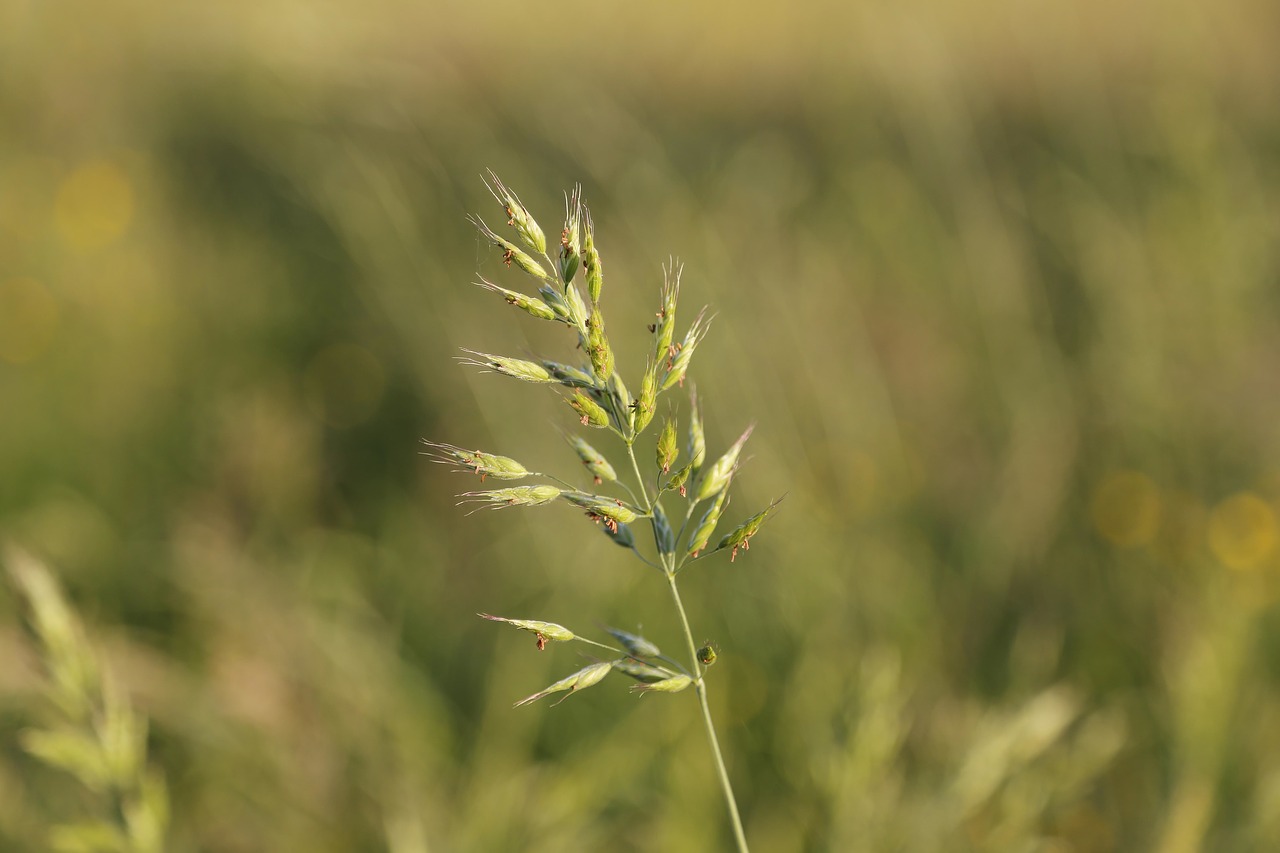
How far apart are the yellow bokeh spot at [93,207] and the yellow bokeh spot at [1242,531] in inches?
176

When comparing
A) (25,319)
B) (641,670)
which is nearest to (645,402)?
(641,670)

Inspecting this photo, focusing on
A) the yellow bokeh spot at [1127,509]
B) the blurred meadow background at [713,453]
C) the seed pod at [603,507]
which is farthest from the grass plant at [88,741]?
the yellow bokeh spot at [1127,509]

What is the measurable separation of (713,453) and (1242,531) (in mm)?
1443

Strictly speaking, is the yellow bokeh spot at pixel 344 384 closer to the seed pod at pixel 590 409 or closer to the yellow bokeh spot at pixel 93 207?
the yellow bokeh spot at pixel 93 207

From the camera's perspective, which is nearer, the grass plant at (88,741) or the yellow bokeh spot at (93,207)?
the grass plant at (88,741)

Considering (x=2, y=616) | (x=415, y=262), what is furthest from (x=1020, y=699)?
(x=2, y=616)

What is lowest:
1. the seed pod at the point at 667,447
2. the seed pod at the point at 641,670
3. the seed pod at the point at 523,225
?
the seed pod at the point at 641,670

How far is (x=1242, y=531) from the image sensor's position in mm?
2484

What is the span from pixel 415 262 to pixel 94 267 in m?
2.29

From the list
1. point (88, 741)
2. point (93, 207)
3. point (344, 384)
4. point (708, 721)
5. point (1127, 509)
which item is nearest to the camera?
point (708, 721)

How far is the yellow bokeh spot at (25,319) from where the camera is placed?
3541 mm

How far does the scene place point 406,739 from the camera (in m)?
1.93

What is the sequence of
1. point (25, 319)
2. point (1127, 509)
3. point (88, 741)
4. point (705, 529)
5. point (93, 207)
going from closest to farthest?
point (705, 529), point (88, 741), point (1127, 509), point (25, 319), point (93, 207)

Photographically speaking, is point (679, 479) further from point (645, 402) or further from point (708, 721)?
point (708, 721)
